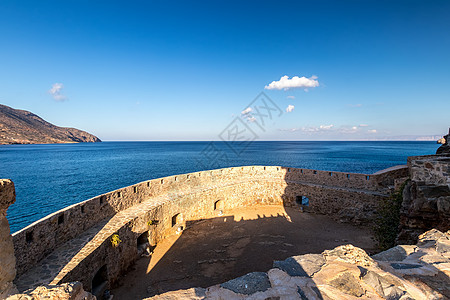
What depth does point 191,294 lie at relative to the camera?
3.59 metres

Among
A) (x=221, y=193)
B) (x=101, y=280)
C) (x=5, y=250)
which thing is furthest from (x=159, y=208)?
(x=5, y=250)

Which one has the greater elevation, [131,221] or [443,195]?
[443,195]

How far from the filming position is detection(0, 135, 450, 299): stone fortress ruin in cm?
330

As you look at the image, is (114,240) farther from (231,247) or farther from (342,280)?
(342,280)

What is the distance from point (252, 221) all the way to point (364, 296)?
1332cm

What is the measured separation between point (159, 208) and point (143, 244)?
6.84ft

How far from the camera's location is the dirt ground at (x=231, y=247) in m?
9.55

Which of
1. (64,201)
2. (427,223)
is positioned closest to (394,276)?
(427,223)

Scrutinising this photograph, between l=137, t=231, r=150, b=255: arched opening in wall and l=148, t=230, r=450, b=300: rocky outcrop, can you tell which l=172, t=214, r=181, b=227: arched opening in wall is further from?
l=148, t=230, r=450, b=300: rocky outcrop

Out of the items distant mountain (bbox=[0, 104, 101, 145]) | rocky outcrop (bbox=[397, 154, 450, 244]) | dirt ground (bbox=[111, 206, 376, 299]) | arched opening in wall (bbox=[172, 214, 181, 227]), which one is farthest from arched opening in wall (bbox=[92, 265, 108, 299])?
distant mountain (bbox=[0, 104, 101, 145])

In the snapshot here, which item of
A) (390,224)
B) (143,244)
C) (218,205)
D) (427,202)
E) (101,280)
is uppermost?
(427,202)

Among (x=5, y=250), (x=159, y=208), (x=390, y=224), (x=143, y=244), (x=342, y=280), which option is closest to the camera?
(x=342, y=280)

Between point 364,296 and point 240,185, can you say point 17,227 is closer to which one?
point 240,185

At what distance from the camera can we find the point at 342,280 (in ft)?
10.8
